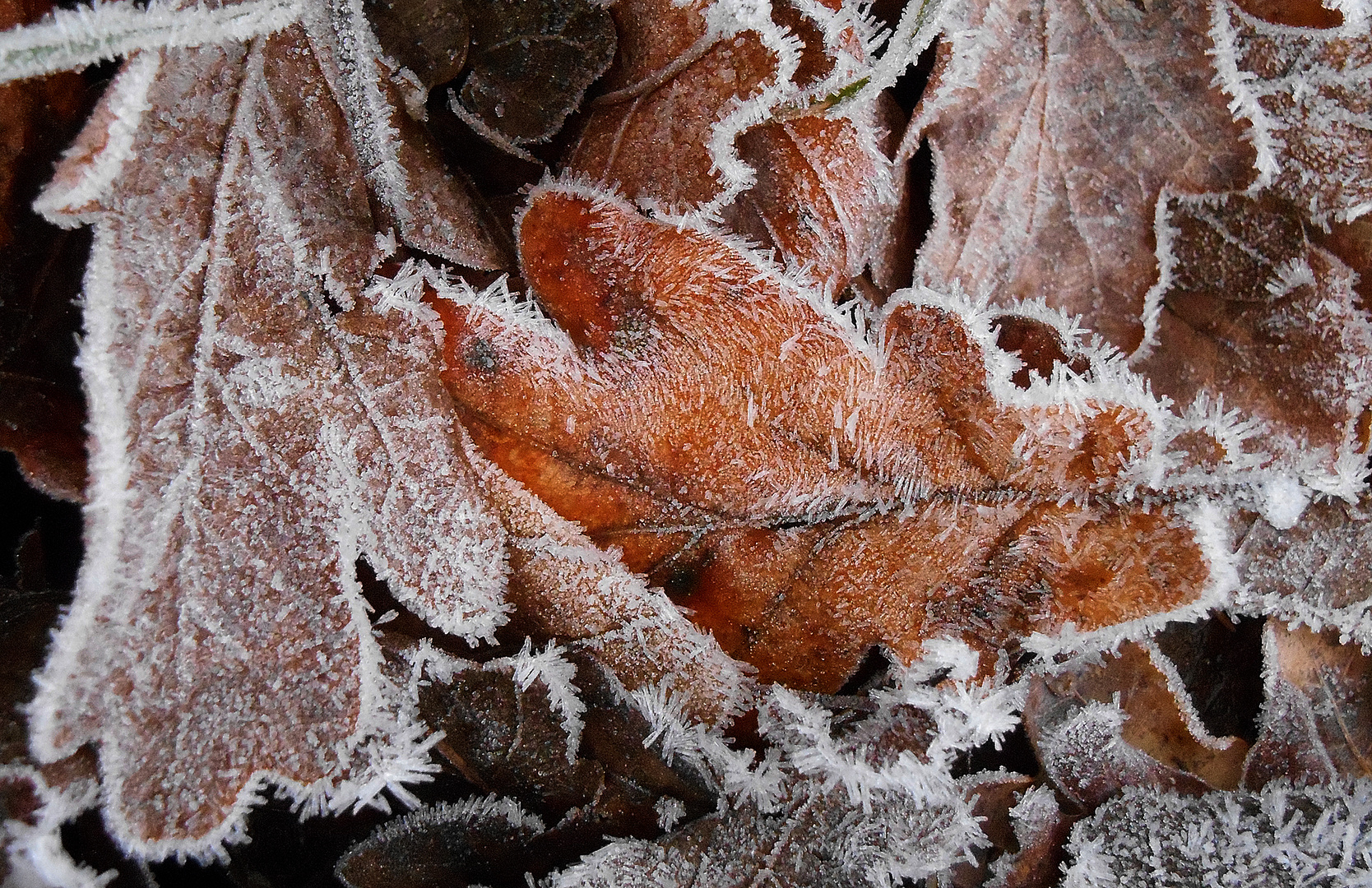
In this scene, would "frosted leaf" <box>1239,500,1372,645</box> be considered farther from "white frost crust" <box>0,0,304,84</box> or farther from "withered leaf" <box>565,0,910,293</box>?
"white frost crust" <box>0,0,304,84</box>

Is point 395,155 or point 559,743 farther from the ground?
point 395,155

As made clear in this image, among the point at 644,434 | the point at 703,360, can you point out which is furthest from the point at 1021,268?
the point at 644,434

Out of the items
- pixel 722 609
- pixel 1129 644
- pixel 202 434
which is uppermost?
pixel 202 434

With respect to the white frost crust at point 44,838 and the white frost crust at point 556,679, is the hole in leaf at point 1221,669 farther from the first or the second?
the white frost crust at point 44,838

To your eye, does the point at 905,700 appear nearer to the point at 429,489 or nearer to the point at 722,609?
the point at 722,609

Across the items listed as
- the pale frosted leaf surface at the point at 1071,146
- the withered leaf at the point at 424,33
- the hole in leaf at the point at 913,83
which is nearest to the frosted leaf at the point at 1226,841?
the pale frosted leaf surface at the point at 1071,146

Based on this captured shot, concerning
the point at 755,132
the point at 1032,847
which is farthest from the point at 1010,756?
the point at 755,132

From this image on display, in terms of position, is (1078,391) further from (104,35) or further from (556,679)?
(104,35)

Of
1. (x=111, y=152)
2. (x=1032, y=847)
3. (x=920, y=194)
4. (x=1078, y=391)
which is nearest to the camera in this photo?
(x=111, y=152)
